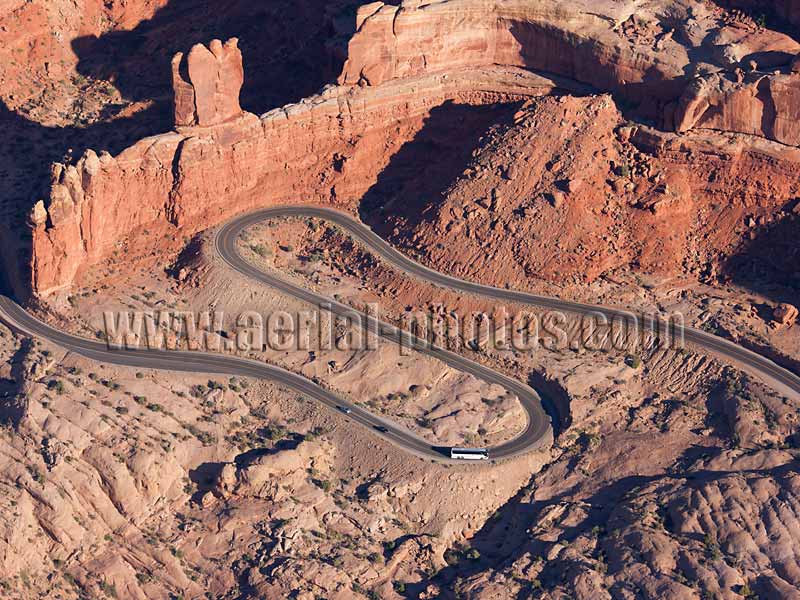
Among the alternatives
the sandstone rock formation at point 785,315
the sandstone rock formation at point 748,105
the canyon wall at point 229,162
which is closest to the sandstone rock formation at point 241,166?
the canyon wall at point 229,162

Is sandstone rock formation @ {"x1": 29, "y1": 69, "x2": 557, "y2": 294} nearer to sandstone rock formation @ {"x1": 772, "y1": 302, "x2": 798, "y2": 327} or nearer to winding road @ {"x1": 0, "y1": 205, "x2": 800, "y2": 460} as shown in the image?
winding road @ {"x1": 0, "y1": 205, "x2": 800, "y2": 460}

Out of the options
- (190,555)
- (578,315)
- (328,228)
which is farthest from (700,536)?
(328,228)

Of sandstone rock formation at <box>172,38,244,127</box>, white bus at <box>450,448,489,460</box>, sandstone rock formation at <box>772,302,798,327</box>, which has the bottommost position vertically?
white bus at <box>450,448,489,460</box>

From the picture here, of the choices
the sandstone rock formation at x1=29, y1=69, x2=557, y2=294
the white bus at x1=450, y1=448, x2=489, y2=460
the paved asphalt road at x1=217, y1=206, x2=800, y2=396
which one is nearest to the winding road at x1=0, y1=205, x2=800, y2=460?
the paved asphalt road at x1=217, y1=206, x2=800, y2=396

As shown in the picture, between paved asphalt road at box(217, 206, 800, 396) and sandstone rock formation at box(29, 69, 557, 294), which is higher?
sandstone rock formation at box(29, 69, 557, 294)

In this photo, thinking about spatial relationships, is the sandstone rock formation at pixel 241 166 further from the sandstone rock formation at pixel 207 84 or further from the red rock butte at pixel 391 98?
the sandstone rock formation at pixel 207 84
